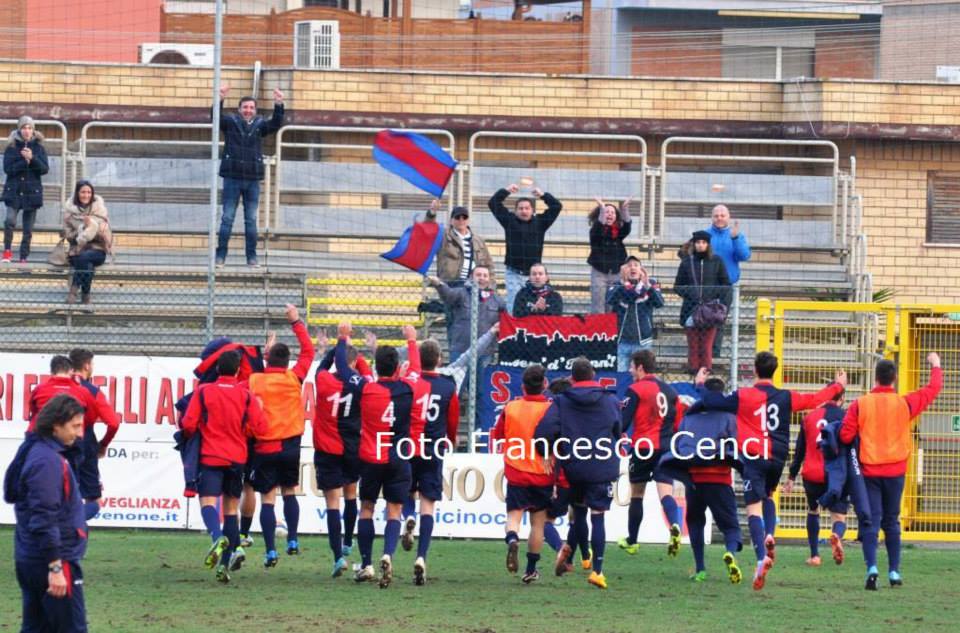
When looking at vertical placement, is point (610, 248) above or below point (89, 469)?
above

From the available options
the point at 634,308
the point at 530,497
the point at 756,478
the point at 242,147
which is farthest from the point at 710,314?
the point at 242,147

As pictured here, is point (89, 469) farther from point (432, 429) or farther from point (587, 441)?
point (587, 441)

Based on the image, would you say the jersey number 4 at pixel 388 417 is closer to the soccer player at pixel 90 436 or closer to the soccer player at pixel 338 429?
the soccer player at pixel 338 429

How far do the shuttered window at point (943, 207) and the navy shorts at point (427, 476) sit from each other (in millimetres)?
14290

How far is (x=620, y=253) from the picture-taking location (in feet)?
62.7

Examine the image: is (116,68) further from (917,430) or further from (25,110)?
(917,430)

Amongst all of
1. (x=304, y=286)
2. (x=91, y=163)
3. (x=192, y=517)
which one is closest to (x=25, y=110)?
(x=91, y=163)

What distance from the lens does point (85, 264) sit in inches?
773

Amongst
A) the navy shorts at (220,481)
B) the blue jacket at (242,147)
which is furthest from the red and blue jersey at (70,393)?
the blue jacket at (242,147)

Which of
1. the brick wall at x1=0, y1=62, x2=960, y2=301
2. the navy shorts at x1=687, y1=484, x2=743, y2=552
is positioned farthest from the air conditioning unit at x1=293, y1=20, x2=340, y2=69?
the navy shorts at x1=687, y1=484, x2=743, y2=552

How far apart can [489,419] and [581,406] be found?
153 inches

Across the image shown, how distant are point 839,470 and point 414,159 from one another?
6.45m

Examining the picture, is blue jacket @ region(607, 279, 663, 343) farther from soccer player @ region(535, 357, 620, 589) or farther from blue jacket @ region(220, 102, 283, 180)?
blue jacket @ region(220, 102, 283, 180)

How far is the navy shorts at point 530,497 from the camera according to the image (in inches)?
539
